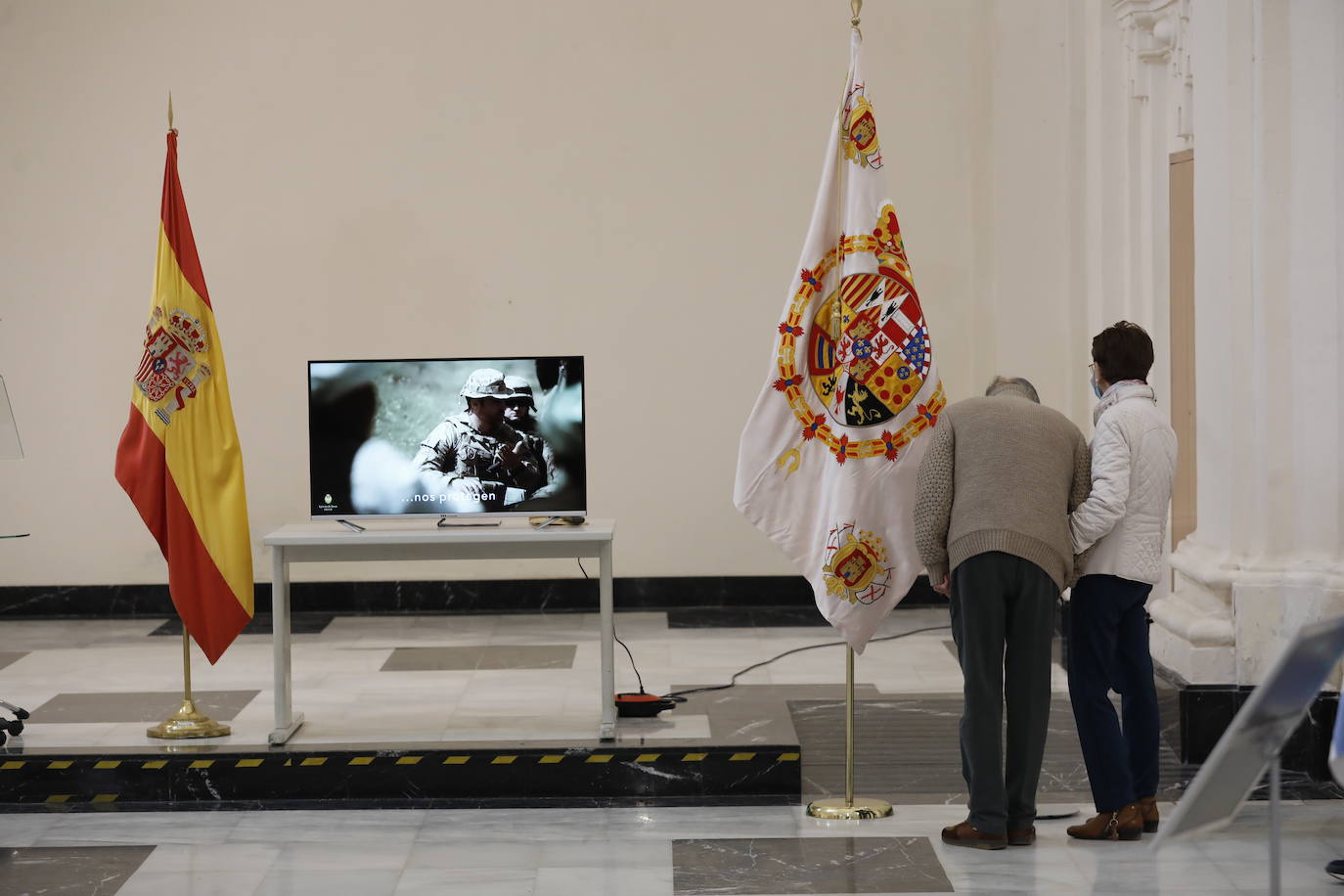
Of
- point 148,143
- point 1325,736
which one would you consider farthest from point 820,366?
point 148,143

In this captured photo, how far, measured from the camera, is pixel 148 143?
350 inches

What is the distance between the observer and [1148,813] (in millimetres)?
4742

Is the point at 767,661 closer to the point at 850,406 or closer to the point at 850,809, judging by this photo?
the point at 850,809

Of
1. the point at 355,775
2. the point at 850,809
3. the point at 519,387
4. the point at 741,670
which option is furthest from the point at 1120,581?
the point at 741,670

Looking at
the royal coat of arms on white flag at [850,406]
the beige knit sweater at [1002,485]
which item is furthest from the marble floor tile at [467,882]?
the beige knit sweater at [1002,485]

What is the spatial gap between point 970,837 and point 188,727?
2.92 metres

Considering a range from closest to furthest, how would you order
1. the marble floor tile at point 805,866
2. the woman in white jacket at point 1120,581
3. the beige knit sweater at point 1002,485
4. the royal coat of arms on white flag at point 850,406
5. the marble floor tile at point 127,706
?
the marble floor tile at point 805,866, the beige knit sweater at point 1002,485, the woman in white jacket at point 1120,581, the royal coat of arms on white flag at point 850,406, the marble floor tile at point 127,706

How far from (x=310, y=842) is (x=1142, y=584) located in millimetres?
2829

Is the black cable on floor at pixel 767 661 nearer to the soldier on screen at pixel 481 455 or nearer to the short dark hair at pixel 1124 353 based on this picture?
the soldier on screen at pixel 481 455

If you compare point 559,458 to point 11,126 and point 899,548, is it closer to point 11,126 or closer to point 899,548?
point 899,548

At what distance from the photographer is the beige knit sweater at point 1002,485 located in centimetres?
→ 444

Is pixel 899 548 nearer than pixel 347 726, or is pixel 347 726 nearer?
pixel 899 548

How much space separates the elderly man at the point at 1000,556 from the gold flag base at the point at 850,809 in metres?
0.38

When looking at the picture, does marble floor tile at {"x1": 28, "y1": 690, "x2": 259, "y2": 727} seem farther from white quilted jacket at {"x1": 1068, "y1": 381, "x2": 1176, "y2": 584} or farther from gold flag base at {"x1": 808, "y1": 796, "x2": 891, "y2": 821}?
white quilted jacket at {"x1": 1068, "y1": 381, "x2": 1176, "y2": 584}
